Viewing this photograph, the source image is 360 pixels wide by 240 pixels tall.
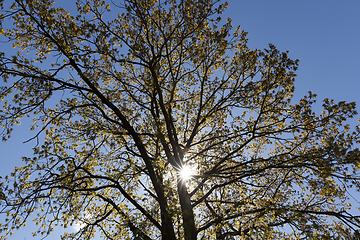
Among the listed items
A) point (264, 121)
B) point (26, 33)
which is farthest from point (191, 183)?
point (26, 33)

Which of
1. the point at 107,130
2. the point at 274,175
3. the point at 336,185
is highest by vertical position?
the point at 107,130

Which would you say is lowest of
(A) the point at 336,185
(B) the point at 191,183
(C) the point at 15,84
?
(A) the point at 336,185

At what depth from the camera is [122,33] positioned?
1190cm

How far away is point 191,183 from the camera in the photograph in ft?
49.7

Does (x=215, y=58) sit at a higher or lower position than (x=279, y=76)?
higher

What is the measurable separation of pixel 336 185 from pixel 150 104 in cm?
1077

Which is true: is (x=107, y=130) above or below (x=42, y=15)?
below

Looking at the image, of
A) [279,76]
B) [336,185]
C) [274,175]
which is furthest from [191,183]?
[279,76]

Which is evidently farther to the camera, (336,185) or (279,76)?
(336,185)

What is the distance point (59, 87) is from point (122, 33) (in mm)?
4504

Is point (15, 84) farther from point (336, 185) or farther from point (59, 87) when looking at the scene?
point (336, 185)

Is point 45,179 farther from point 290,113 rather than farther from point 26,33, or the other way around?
point 290,113

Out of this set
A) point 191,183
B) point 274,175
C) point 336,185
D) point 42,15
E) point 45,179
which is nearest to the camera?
point 45,179

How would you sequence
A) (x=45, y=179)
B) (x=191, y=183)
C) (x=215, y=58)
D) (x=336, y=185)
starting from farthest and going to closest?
(x=191, y=183)
(x=215, y=58)
(x=336, y=185)
(x=45, y=179)
